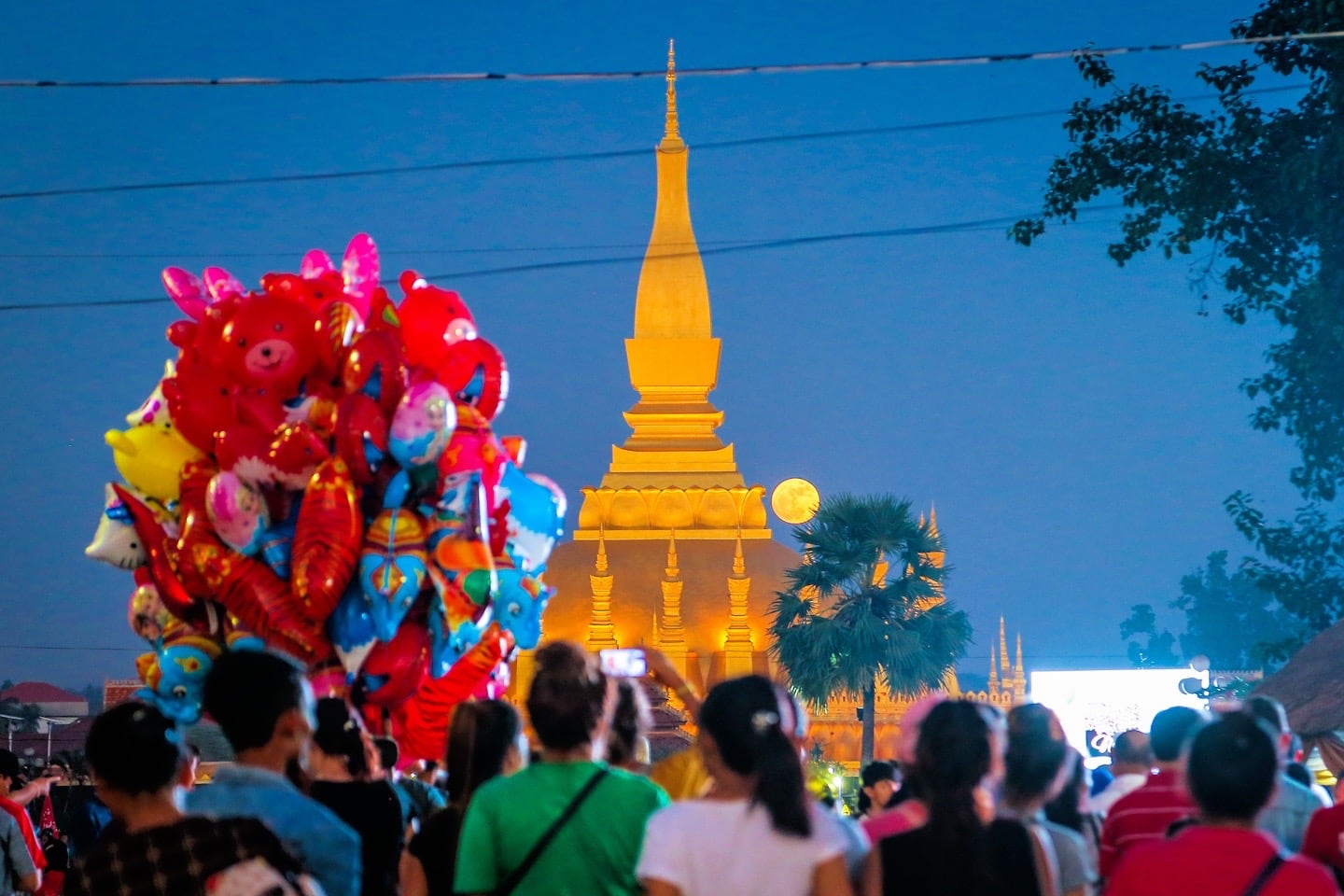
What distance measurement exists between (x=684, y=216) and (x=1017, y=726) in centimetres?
3235

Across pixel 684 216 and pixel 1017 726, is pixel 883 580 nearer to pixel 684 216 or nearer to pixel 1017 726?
pixel 684 216

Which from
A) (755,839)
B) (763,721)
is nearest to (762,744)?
(763,721)

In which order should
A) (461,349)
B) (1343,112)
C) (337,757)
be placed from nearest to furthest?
(337,757) < (461,349) < (1343,112)

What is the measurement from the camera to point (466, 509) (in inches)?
499

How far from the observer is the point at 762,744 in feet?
16.3

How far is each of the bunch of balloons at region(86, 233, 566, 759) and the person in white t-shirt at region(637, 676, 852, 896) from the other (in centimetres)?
721

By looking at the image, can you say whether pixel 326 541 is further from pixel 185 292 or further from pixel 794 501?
pixel 794 501

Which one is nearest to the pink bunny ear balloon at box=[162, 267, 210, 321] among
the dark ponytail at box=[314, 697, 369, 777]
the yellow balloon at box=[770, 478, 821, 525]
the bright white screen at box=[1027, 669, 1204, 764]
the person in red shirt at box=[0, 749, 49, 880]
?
the person in red shirt at box=[0, 749, 49, 880]

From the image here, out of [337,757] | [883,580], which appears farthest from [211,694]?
[883,580]

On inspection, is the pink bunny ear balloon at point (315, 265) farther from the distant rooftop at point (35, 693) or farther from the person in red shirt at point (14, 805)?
the distant rooftop at point (35, 693)

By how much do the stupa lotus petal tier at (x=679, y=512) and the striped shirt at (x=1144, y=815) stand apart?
102 ft

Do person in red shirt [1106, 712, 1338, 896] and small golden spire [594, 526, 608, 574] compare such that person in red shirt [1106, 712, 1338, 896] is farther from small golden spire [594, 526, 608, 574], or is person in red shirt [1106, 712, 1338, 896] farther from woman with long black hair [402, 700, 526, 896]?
small golden spire [594, 526, 608, 574]

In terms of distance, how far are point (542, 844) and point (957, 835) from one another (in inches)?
39.4

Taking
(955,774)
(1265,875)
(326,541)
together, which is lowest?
(1265,875)
